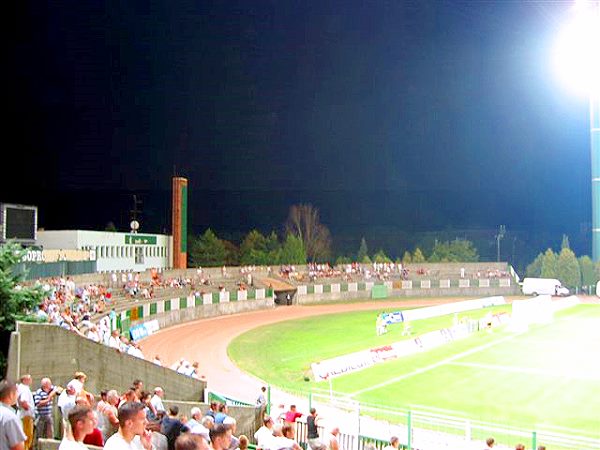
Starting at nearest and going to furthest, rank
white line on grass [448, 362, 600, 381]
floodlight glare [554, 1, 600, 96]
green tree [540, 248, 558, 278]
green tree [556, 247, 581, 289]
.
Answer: white line on grass [448, 362, 600, 381], floodlight glare [554, 1, 600, 96], green tree [556, 247, 581, 289], green tree [540, 248, 558, 278]

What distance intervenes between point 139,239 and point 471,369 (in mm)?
38933

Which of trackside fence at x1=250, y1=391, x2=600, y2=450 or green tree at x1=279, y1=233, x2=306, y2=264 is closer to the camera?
trackside fence at x1=250, y1=391, x2=600, y2=450

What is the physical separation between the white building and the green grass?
58.0 feet

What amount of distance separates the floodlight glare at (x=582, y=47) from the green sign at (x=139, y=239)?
5043 cm

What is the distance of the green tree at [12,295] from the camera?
594 inches

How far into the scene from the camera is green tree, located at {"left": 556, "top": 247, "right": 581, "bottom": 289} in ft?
227

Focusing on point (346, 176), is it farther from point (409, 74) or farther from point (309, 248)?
point (409, 74)

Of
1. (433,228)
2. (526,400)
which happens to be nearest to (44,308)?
(526,400)

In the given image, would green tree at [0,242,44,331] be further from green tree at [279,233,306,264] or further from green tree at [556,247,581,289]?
green tree at [556,247,581,289]

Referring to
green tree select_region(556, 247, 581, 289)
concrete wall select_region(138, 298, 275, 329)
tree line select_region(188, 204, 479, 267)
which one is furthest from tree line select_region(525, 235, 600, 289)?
concrete wall select_region(138, 298, 275, 329)

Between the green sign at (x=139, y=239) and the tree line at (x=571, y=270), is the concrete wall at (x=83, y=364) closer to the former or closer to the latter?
the green sign at (x=139, y=239)

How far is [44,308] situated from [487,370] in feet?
58.3

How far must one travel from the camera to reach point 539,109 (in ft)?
324

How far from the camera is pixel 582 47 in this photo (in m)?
71.9
